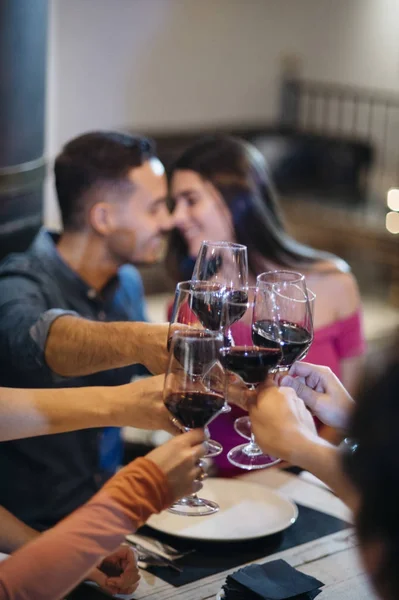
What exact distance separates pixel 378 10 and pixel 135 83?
2.14 metres

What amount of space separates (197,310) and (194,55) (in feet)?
18.3

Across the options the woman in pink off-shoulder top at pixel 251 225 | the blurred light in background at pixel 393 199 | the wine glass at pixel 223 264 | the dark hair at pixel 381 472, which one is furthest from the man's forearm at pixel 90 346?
the blurred light in background at pixel 393 199

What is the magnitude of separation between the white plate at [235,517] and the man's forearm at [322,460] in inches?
16.7

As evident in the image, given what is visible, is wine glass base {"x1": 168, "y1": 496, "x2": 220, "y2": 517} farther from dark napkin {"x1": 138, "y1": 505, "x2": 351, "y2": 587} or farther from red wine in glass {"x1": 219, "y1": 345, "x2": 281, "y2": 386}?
red wine in glass {"x1": 219, "y1": 345, "x2": 281, "y2": 386}

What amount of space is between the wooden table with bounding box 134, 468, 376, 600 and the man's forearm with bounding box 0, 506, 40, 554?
0.78 feet

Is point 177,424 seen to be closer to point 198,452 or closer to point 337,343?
point 198,452

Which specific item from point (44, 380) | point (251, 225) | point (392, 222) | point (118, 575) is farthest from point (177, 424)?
point (392, 222)

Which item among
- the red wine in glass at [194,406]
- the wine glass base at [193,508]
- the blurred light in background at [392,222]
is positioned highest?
the red wine in glass at [194,406]

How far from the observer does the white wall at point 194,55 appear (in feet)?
19.3

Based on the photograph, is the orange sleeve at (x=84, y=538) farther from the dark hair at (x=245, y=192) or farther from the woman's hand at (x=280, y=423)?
the dark hair at (x=245, y=192)

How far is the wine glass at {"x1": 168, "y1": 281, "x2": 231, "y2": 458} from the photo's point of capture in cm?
138

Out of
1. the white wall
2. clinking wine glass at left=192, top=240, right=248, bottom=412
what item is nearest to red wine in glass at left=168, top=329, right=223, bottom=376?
clinking wine glass at left=192, top=240, right=248, bottom=412

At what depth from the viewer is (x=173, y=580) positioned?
1.45 meters

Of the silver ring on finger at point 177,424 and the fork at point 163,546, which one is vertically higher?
the silver ring on finger at point 177,424
